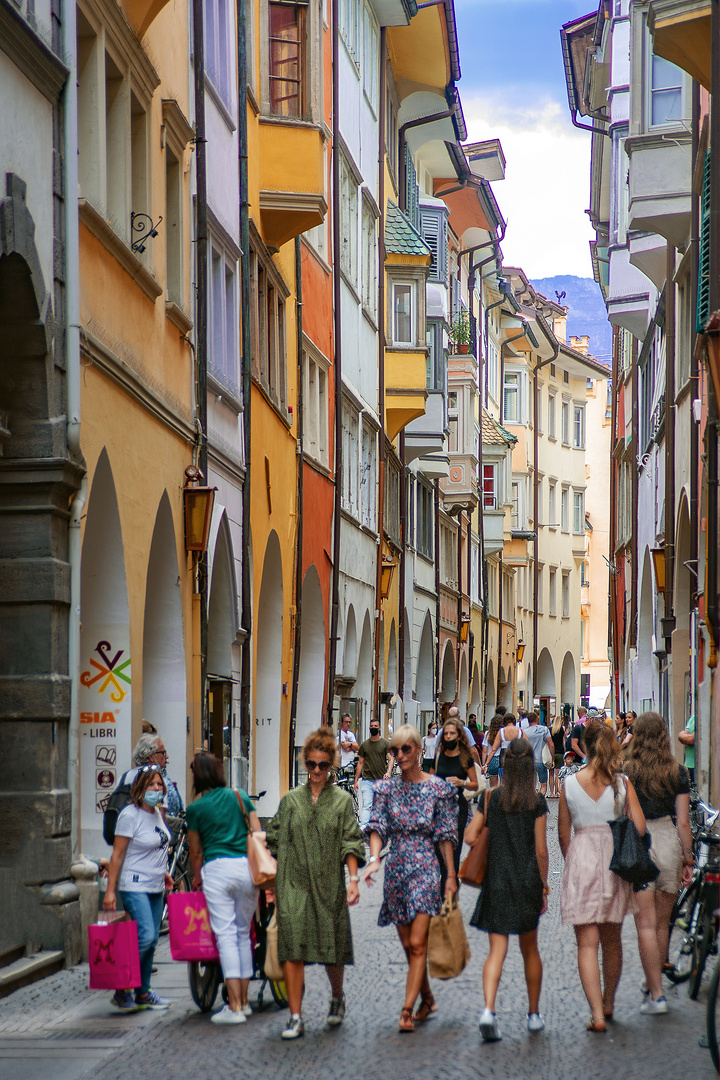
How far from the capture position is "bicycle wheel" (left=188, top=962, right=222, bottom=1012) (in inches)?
370

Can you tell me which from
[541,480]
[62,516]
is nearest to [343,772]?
[62,516]

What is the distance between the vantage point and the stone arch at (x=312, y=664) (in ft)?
86.2

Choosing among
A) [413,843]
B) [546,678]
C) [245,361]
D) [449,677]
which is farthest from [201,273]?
[546,678]

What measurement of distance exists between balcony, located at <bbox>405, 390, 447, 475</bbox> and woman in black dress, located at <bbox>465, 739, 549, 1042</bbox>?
94.0 feet

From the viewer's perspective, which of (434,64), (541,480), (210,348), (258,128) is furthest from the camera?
(541,480)

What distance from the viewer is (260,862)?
9.10m

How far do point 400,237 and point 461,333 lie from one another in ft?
40.9

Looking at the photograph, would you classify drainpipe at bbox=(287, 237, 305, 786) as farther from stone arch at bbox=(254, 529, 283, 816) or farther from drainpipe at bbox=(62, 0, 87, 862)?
drainpipe at bbox=(62, 0, 87, 862)

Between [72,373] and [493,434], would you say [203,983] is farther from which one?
[493,434]

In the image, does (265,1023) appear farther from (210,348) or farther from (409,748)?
(210,348)

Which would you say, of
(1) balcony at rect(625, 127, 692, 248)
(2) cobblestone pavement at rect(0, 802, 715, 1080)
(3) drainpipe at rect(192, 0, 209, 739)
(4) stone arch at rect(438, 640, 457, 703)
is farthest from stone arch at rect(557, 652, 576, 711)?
(2) cobblestone pavement at rect(0, 802, 715, 1080)

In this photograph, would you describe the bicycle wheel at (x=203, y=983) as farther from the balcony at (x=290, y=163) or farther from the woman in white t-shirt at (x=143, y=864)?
the balcony at (x=290, y=163)

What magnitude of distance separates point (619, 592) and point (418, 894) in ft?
131

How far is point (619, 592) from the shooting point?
48.1 meters
